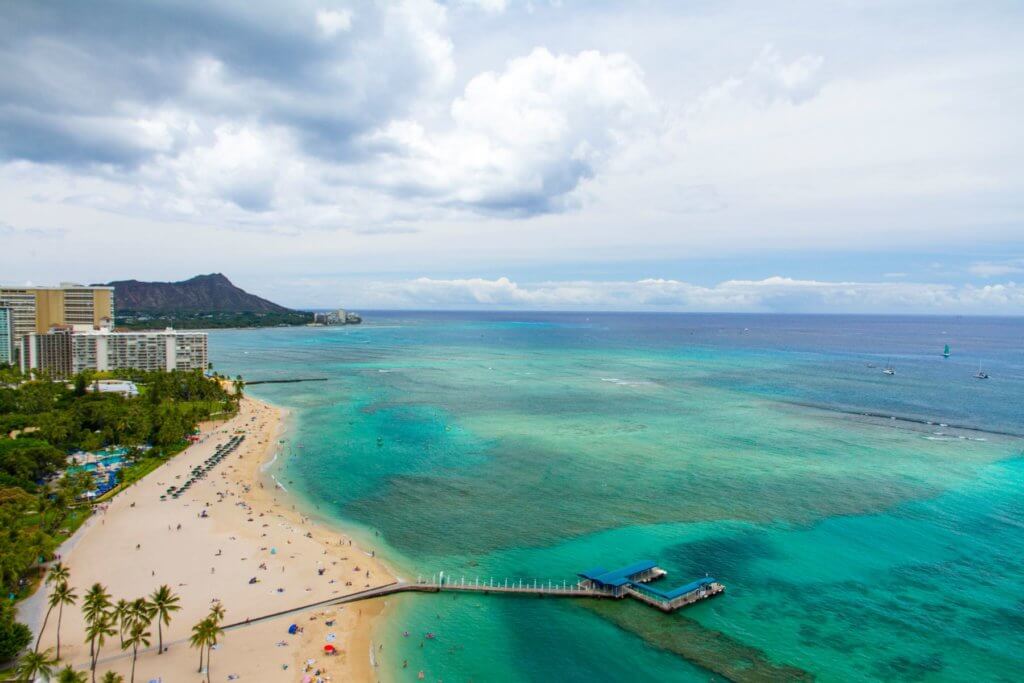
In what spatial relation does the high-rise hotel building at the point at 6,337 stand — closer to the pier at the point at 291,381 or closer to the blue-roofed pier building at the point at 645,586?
the pier at the point at 291,381

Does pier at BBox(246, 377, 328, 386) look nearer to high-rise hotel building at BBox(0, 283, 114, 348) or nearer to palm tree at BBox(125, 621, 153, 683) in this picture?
high-rise hotel building at BBox(0, 283, 114, 348)

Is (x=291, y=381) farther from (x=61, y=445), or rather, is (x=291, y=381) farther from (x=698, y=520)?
(x=698, y=520)

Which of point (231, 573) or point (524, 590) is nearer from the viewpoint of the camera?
point (524, 590)

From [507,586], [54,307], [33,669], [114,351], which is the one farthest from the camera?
[54,307]

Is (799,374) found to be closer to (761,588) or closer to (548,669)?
(761,588)

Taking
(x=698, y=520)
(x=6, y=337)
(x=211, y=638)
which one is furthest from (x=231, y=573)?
(x=6, y=337)

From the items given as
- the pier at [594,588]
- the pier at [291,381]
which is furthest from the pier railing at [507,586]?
the pier at [291,381]

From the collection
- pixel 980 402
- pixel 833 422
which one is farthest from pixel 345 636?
pixel 980 402

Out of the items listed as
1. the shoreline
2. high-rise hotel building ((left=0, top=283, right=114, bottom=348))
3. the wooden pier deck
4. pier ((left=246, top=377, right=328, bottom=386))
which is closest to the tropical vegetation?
the shoreline
